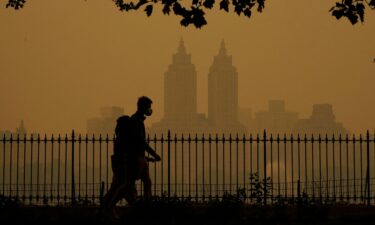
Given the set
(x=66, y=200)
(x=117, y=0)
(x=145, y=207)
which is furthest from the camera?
(x=66, y=200)

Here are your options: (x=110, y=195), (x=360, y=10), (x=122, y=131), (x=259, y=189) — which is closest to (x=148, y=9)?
(x=122, y=131)

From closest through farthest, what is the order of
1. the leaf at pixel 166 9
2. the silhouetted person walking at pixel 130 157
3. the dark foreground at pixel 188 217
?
the dark foreground at pixel 188 217
the silhouetted person walking at pixel 130 157
the leaf at pixel 166 9

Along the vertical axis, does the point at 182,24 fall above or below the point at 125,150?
above

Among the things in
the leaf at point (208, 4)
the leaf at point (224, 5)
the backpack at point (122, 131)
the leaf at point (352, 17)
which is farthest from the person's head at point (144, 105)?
the leaf at point (352, 17)

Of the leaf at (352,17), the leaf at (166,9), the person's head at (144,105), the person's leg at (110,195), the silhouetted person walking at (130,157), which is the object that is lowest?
the person's leg at (110,195)

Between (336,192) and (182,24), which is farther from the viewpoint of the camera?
(336,192)

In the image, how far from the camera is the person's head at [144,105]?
60.5 ft

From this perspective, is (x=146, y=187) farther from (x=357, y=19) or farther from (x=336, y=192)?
(x=336, y=192)

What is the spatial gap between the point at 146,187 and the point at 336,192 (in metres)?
9.17

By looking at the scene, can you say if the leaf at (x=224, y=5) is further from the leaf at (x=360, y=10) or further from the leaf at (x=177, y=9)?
the leaf at (x=360, y=10)

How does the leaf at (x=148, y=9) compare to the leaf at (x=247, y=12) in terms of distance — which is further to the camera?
the leaf at (x=247, y=12)

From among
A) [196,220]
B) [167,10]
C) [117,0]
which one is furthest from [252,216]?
[117,0]

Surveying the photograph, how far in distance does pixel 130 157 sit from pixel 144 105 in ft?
3.16

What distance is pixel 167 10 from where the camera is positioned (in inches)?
754
